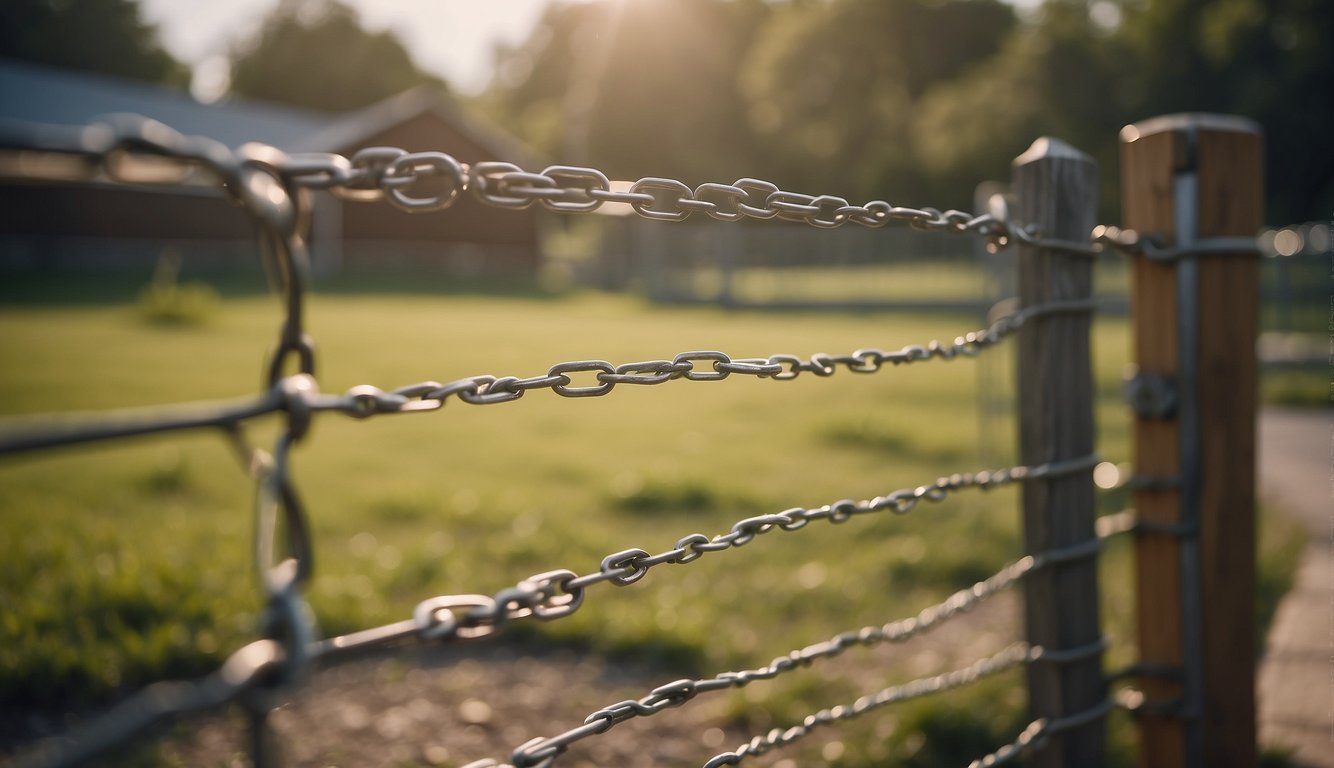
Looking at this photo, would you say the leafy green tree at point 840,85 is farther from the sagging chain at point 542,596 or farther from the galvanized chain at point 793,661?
the sagging chain at point 542,596

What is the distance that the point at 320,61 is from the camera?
67.4m

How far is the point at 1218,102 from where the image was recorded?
32656 mm

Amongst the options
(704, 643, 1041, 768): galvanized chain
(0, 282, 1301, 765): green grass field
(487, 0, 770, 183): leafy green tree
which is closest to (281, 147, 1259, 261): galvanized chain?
(0, 282, 1301, 765): green grass field

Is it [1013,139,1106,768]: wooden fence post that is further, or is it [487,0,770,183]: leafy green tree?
[487,0,770,183]: leafy green tree

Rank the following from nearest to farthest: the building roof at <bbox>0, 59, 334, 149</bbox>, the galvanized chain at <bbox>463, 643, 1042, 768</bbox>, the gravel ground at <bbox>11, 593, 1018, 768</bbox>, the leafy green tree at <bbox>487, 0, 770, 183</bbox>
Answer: the galvanized chain at <bbox>463, 643, 1042, 768</bbox> < the gravel ground at <bbox>11, 593, 1018, 768</bbox> < the building roof at <bbox>0, 59, 334, 149</bbox> < the leafy green tree at <bbox>487, 0, 770, 183</bbox>

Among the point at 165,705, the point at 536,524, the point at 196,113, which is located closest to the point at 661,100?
the point at 196,113

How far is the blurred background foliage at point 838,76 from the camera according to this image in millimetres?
32000

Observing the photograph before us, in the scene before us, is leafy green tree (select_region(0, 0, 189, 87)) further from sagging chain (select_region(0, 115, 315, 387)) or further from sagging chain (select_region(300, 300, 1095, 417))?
sagging chain (select_region(0, 115, 315, 387))

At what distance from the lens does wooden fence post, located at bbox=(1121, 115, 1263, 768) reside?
2393 millimetres

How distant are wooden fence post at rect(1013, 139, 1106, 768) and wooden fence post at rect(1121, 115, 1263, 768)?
0.33m

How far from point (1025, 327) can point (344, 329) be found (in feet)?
50.7

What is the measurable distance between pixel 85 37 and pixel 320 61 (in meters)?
14.9

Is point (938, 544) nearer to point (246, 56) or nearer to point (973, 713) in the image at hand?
point (973, 713)

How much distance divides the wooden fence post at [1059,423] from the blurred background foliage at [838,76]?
34.8 meters
